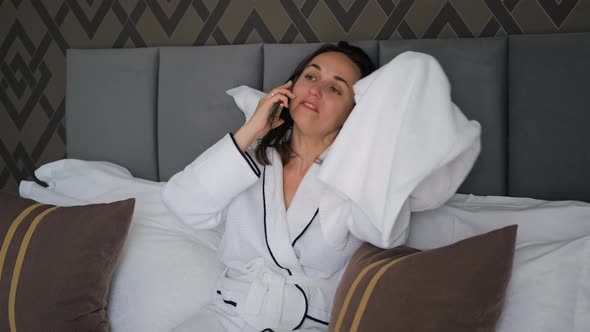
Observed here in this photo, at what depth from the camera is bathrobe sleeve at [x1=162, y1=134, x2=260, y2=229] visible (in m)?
1.35

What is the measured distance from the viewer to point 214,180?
4.42ft

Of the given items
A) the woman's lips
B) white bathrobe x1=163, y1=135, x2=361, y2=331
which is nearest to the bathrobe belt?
white bathrobe x1=163, y1=135, x2=361, y2=331

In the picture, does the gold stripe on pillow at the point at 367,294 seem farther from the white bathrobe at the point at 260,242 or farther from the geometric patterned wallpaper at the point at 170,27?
the geometric patterned wallpaper at the point at 170,27

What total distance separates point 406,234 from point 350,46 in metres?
0.63

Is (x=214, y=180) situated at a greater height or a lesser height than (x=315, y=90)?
lesser

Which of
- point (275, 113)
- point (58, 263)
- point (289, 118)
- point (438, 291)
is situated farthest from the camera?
point (289, 118)

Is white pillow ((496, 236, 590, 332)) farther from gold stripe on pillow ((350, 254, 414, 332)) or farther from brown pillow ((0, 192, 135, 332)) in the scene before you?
brown pillow ((0, 192, 135, 332))

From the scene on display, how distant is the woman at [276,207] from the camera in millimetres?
1289

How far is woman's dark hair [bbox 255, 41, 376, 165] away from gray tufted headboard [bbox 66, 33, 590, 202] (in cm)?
10

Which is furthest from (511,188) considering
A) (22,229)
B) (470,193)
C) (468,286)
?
(22,229)

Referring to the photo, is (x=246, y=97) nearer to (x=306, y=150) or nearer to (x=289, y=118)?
(x=289, y=118)

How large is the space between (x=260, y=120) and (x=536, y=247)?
771 mm

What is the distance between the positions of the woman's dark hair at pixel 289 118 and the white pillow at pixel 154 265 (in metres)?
0.33

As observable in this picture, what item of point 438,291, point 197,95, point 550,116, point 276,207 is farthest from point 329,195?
point 197,95
